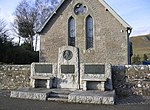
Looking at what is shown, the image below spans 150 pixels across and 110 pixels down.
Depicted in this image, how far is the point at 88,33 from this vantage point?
22859 millimetres

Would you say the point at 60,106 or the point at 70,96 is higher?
the point at 70,96

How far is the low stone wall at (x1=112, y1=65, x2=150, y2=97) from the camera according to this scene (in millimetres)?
14359

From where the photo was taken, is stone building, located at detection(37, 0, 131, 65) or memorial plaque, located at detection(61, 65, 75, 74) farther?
stone building, located at detection(37, 0, 131, 65)

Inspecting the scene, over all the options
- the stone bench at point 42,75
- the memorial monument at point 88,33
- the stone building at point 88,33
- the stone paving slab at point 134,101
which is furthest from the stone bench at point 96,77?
the stone building at point 88,33

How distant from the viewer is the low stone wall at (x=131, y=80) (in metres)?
14.4

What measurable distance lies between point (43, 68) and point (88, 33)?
8565 millimetres

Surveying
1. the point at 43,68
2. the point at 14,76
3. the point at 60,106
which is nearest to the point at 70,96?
the point at 60,106

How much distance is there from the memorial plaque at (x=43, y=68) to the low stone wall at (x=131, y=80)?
162 inches

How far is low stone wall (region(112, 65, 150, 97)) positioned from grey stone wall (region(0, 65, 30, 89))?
19.7 ft

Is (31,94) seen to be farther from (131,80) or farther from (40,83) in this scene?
(131,80)

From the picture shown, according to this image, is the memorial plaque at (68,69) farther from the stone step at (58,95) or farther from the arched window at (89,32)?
the arched window at (89,32)

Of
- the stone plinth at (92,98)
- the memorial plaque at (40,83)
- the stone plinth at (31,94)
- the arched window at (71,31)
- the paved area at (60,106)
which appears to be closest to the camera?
the paved area at (60,106)


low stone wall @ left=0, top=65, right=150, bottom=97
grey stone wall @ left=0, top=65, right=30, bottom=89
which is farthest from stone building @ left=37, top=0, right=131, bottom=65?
grey stone wall @ left=0, top=65, right=30, bottom=89

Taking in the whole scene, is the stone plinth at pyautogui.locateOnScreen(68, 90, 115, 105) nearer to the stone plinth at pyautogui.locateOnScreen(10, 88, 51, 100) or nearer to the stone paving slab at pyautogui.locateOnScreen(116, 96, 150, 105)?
the stone paving slab at pyautogui.locateOnScreen(116, 96, 150, 105)
